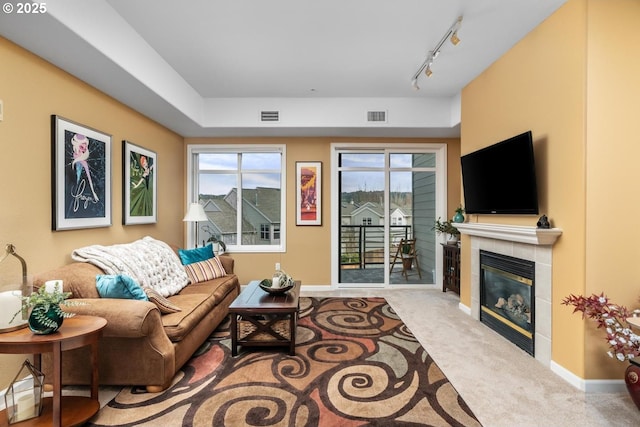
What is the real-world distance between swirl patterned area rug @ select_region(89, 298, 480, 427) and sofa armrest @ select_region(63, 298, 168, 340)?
474 millimetres

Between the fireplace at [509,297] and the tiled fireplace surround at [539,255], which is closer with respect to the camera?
the tiled fireplace surround at [539,255]

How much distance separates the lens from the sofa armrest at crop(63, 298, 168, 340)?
2020mm

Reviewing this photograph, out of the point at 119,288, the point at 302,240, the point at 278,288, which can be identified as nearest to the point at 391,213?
the point at 302,240

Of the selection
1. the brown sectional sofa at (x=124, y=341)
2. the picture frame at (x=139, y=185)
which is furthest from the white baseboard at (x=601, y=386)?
the picture frame at (x=139, y=185)

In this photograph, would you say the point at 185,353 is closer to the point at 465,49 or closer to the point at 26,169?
the point at 26,169

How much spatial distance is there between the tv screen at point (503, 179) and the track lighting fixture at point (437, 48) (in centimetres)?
99

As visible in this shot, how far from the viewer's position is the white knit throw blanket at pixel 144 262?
2.60 m

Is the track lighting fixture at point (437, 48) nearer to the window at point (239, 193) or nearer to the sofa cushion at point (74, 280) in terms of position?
the window at point (239, 193)

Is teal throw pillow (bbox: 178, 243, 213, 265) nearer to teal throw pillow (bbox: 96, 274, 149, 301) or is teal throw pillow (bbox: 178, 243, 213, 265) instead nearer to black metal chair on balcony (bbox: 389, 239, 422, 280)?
teal throw pillow (bbox: 96, 274, 149, 301)

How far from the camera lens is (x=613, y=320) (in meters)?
1.97

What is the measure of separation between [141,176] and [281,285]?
7.24 ft

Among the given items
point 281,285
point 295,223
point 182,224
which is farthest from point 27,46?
point 295,223

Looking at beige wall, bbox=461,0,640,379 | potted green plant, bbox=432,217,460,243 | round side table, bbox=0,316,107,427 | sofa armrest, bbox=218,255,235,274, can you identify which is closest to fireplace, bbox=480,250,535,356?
beige wall, bbox=461,0,640,379

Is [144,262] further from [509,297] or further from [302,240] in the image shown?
[509,297]
